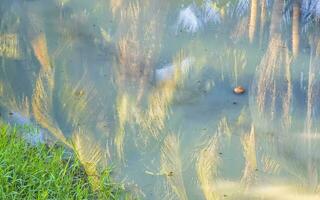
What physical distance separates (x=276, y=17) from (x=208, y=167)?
112cm

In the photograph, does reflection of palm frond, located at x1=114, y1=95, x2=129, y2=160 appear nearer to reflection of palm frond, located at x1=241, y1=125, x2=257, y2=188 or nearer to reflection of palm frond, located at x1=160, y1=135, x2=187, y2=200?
reflection of palm frond, located at x1=160, y1=135, x2=187, y2=200

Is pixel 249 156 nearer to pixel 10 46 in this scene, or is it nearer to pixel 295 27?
pixel 295 27

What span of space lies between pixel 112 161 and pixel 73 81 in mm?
657

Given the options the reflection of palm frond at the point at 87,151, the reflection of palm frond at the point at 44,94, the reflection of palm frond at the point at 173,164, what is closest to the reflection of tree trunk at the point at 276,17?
the reflection of palm frond at the point at 173,164

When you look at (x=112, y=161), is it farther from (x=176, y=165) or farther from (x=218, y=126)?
(x=218, y=126)

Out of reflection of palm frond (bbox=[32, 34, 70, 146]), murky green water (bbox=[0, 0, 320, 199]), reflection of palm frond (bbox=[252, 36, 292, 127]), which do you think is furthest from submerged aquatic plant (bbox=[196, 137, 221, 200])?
reflection of palm frond (bbox=[32, 34, 70, 146])

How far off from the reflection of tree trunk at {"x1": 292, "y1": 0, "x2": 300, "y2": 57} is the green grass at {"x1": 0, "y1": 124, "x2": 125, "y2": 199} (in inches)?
51.7

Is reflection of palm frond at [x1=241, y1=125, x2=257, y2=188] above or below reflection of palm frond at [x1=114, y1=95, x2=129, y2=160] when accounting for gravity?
below

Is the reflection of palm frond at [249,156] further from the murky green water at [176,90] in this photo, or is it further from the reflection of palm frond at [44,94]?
the reflection of palm frond at [44,94]

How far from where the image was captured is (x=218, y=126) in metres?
3.07

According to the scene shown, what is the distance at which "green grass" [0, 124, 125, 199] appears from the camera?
265 cm

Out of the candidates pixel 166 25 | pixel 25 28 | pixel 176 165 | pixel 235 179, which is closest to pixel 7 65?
pixel 25 28

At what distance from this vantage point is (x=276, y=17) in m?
3.48

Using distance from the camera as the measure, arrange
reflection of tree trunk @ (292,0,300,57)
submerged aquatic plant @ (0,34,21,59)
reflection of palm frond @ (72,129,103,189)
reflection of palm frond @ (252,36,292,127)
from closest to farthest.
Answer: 1. reflection of palm frond @ (72,129,103,189)
2. reflection of palm frond @ (252,36,292,127)
3. reflection of tree trunk @ (292,0,300,57)
4. submerged aquatic plant @ (0,34,21,59)
